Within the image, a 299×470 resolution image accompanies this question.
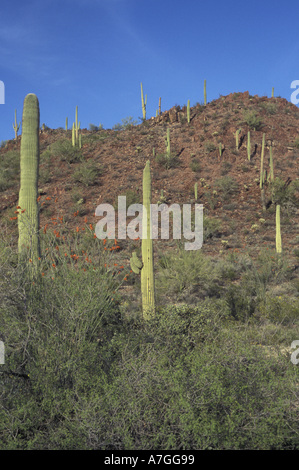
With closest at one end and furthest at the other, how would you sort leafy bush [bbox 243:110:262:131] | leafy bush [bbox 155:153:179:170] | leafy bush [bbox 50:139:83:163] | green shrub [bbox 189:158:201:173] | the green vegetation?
1. the green vegetation
2. green shrub [bbox 189:158:201:173]
3. leafy bush [bbox 155:153:179:170]
4. leafy bush [bbox 50:139:83:163]
5. leafy bush [bbox 243:110:262:131]

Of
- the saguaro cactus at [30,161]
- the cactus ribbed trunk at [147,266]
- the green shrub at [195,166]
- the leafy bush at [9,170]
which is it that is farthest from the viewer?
the green shrub at [195,166]

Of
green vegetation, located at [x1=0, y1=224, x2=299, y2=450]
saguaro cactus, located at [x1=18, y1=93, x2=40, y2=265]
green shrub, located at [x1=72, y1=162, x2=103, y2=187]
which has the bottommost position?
green vegetation, located at [x1=0, y1=224, x2=299, y2=450]

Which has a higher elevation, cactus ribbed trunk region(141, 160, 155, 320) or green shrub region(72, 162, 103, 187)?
green shrub region(72, 162, 103, 187)

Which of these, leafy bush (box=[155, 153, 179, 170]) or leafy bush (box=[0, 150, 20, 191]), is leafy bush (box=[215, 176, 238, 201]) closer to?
leafy bush (box=[155, 153, 179, 170])

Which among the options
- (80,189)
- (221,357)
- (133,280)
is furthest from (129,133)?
(221,357)

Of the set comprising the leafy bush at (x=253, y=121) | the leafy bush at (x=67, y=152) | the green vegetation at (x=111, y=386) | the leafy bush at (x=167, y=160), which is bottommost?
the green vegetation at (x=111, y=386)

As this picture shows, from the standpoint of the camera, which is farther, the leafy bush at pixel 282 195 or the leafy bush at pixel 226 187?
the leafy bush at pixel 226 187

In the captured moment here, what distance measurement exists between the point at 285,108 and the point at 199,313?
35161 mm

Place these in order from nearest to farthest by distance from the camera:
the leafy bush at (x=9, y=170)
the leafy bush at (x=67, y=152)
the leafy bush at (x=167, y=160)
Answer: the leafy bush at (x=9, y=170) < the leafy bush at (x=167, y=160) < the leafy bush at (x=67, y=152)

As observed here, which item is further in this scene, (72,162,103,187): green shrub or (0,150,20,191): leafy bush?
(0,150,20,191): leafy bush

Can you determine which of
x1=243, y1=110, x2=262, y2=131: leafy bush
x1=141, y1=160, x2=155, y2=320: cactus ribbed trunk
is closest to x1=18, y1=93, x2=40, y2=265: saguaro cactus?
x1=141, y1=160, x2=155, y2=320: cactus ribbed trunk

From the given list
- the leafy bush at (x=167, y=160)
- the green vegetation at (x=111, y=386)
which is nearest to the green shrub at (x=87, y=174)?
the leafy bush at (x=167, y=160)

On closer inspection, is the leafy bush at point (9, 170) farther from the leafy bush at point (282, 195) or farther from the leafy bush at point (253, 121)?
the leafy bush at point (253, 121)
